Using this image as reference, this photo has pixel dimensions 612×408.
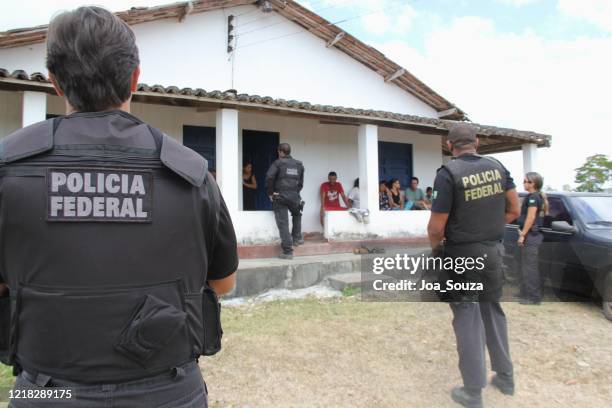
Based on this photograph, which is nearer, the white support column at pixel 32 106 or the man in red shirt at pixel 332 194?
the white support column at pixel 32 106

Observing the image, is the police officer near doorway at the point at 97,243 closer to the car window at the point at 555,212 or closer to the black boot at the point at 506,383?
the black boot at the point at 506,383

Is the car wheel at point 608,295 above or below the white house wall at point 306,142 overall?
below

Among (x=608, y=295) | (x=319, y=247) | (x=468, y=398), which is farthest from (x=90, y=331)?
(x=319, y=247)

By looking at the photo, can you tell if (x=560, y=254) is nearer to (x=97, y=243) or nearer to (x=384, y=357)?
(x=384, y=357)

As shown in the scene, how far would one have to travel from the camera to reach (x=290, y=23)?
365 inches

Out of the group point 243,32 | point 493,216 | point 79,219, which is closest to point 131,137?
point 79,219

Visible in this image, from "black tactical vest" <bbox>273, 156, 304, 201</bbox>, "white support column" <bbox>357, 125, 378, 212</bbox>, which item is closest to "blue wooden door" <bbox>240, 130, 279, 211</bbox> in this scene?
A: "white support column" <bbox>357, 125, 378, 212</bbox>

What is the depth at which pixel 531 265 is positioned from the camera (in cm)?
Result: 501

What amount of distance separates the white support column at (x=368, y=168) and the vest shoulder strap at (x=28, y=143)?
6.93 meters

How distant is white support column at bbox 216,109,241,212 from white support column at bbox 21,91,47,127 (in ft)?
8.12

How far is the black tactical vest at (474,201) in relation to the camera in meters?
2.67

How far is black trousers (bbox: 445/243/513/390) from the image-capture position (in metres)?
2.61

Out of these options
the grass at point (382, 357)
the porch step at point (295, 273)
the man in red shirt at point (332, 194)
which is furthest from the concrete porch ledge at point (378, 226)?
the grass at point (382, 357)

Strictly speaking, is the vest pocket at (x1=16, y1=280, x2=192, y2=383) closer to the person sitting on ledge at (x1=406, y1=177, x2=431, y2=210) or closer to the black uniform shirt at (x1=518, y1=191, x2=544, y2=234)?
the black uniform shirt at (x1=518, y1=191, x2=544, y2=234)
